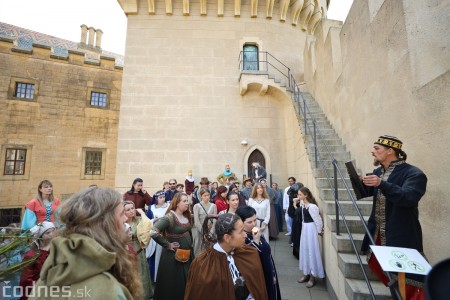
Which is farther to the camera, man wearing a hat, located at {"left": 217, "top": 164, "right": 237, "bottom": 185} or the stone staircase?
man wearing a hat, located at {"left": 217, "top": 164, "right": 237, "bottom": 185}

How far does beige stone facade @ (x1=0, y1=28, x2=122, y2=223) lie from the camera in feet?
40.8

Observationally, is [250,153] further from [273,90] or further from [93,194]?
[93,194]

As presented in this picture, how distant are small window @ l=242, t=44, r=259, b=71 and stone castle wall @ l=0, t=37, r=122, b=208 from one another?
969 centimetres

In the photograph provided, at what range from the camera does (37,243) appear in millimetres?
2475

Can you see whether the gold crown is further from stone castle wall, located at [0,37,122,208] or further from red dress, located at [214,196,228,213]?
stone castle wall, located at [0,37,122,208]

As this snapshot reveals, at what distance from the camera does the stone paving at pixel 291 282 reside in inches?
134

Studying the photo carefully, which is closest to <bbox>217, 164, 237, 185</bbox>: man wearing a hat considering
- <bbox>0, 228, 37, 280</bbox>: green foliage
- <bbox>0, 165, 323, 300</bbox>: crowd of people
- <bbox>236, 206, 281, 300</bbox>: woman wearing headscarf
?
<bbox>0, 165, 323, 300</bbox>: crowd of people

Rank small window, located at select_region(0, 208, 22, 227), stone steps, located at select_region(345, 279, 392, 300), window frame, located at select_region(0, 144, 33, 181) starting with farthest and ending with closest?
window frame, located at select_region(0, 144, 33, 181) → small window, located at select_region(0, 208, 22, 227) → stone steps, located at select_region(345, 279, 392, 300)

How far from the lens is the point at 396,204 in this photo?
1.96 metres

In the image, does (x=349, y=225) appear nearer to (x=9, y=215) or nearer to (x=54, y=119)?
(x=54, y=119)

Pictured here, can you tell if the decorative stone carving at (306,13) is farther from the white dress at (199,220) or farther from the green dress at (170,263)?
the green dress at (170,263)

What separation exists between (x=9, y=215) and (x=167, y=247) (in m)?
14.2

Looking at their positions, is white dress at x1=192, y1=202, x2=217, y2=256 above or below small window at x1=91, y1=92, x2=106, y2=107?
below

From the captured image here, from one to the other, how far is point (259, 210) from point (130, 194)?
2.82m
